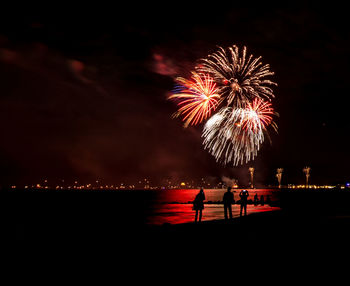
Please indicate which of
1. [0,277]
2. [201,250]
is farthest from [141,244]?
[0,277]

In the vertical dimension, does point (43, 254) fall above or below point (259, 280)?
below

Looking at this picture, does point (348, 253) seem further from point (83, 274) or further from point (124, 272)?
point (83, 274)

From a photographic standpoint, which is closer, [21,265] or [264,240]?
[21,265]

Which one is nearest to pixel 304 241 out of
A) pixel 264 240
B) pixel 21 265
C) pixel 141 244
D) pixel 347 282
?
pixel 264 240

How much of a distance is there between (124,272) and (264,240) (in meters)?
6.44

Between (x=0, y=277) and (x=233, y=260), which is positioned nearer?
(x=0, y=277)

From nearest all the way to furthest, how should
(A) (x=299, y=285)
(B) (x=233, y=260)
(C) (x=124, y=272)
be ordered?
1. (A) (x=299, y=285)
2. (C) (x=124, y=272)
3. (B) (x=233, y=260)

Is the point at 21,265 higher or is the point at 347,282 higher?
the point at 347,282

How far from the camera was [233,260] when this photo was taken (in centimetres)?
818

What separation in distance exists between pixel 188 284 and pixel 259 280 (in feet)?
5.05

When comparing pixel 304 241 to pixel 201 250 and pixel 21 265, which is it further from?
pixel 21 265

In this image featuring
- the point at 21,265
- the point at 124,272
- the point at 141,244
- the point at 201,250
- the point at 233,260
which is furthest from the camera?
the point at 141,244

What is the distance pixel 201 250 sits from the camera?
9.98 m

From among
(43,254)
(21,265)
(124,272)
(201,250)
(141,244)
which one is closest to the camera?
(124,272)
